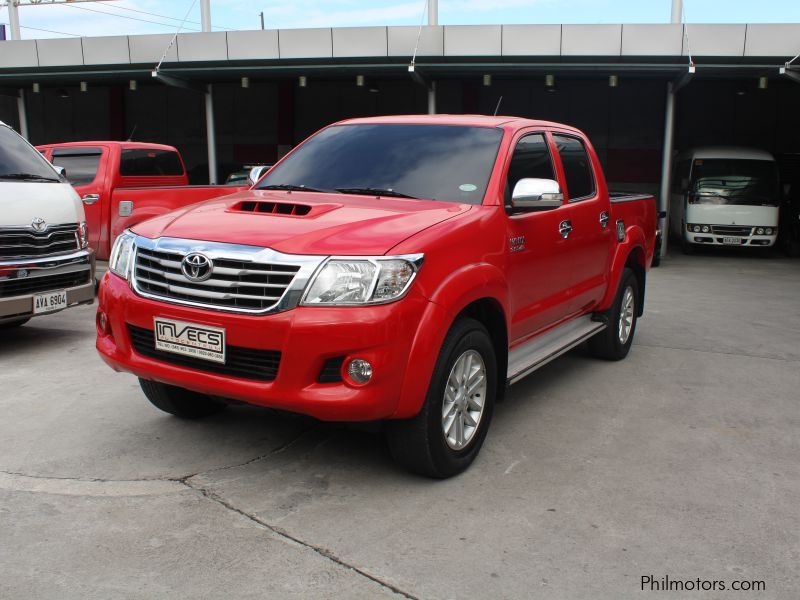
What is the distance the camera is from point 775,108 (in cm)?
2412

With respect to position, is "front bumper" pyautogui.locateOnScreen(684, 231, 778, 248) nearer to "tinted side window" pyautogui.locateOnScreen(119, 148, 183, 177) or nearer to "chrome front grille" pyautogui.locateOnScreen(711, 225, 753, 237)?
"chrome front grille" pyautogui.locateOnScreen(711, 225, 753, 237)

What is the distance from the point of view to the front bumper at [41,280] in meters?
5.94

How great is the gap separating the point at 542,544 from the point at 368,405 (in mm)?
915

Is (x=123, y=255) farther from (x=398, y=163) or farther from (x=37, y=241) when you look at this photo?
(x=37, y=241)

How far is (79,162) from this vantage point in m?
9.70

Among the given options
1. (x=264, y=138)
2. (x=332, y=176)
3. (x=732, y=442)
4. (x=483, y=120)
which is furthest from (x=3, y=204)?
(x=264, y=138)

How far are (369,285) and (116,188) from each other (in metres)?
6.95

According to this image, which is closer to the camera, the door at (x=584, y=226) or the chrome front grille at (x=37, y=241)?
the door at (x=584, y=226)

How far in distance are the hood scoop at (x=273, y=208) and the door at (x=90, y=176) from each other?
579 centimetres

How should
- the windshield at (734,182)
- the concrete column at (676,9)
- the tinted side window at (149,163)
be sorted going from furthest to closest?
1. the concrete column at (676,9)
2. the windshield at (734,182)
3. the tinted side window at (149,163)

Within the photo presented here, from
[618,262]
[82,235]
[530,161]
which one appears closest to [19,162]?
[82,235]

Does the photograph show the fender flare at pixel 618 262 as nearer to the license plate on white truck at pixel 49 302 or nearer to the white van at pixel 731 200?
the license plate on white truck at pixel 49 302

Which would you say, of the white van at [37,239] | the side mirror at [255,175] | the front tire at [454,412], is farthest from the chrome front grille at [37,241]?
the front tire at [454,412]

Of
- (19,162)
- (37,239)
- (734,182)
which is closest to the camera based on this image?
(37,239)
